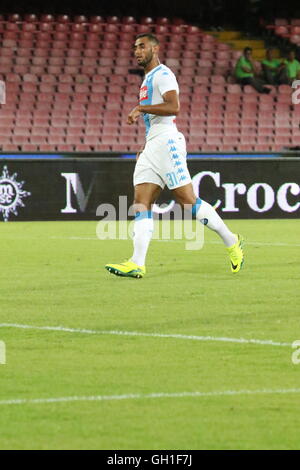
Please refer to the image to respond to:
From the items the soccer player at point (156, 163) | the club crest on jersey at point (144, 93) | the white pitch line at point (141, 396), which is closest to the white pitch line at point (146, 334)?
the white pitch line at point (141, 396)

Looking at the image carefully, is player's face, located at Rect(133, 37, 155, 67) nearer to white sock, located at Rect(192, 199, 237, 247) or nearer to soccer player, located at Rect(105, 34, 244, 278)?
soccer player, located at Rect(105, 34, 244, 278)

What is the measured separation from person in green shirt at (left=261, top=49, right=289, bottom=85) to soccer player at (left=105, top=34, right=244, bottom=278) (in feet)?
53.9

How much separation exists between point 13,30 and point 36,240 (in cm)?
1213

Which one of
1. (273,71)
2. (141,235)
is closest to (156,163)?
(141,235)

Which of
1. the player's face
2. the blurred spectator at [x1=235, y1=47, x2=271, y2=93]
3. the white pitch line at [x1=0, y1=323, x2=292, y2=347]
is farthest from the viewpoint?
the blurred spectator at [x1=235, y1=47, x2=271, y2=93]

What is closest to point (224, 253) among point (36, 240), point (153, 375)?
point (36, 240)

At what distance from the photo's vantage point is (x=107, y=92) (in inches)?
1036

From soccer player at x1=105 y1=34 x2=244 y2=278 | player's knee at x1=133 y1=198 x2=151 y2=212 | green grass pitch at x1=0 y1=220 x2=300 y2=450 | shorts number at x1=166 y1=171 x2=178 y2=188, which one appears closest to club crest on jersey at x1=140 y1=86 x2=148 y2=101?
soccer player at x1=105 y1=34 x2=244 y2=278

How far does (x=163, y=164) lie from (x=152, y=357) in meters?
4.76

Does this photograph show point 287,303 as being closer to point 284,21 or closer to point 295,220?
point 295,220

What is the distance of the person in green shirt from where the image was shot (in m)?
27.5

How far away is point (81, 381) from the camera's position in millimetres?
6117

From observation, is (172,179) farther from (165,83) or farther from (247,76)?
(247,76)

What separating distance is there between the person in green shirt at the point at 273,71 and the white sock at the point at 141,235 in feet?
55.3
